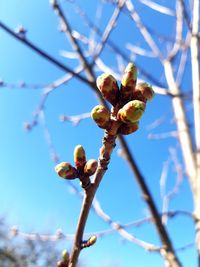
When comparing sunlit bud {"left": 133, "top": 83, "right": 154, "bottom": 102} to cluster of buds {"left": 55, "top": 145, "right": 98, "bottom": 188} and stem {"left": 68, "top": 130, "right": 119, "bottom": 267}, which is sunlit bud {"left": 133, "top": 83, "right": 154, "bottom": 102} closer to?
stem {"left": 68, "top": 130, "right": 119, "bottom": 267}

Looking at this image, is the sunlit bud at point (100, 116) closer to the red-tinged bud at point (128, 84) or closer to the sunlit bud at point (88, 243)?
the red-tinged bud at point (128, 84)

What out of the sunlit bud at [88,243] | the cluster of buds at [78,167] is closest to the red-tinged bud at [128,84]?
the cluster of buds at [78,167]

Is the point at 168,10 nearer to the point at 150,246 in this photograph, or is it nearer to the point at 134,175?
the point at 134,175

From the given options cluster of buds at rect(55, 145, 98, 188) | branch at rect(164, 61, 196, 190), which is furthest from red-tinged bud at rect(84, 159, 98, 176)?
branch at rect(164, 61, 196, 190)

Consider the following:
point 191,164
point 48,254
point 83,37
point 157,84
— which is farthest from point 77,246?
point 48,254

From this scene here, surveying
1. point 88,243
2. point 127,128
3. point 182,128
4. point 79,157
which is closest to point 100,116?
point 127,128

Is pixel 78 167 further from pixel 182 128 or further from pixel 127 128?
pixel 182 128

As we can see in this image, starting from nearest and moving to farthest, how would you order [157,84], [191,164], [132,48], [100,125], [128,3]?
[100,125] < [157,84] < [191,164] < [128,3] < [132,48]
